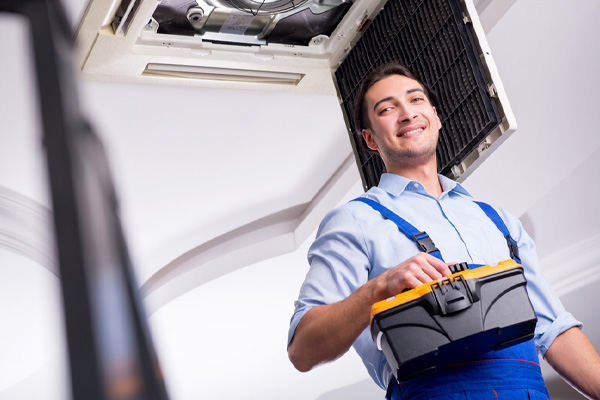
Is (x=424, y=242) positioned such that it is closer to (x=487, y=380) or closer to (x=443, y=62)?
(x=487, y=380)

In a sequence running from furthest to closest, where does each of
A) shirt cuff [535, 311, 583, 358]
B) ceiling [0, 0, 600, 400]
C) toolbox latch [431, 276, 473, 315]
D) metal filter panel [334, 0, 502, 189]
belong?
1. ceiling [0, 0, 600, 400]
2. metal filter panel [334, 0, 502, 189]
3. shirt cuff [535, 311, 583, 358]
4. toolbox latch [431, 276, 473, 315]

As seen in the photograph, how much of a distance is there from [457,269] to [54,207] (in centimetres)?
106

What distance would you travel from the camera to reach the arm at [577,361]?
66.6 inches

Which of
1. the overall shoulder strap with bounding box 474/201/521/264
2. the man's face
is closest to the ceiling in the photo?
the man's face

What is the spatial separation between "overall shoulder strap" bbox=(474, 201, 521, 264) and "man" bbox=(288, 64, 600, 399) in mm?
12

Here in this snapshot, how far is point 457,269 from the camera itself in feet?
4.45

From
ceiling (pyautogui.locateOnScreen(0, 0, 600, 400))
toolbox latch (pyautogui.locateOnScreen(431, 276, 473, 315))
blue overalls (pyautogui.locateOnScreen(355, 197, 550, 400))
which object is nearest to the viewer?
toolbox latch (pyautogui.locateOnScreen(431, 276, 473, 315))

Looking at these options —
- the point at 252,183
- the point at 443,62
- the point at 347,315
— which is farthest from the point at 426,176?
the point at 252,183

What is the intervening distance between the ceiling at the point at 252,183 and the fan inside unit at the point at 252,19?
39cm

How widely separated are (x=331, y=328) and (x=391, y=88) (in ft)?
2.92

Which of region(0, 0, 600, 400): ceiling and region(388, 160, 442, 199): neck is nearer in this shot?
region(388, 160, 442, 199): neck

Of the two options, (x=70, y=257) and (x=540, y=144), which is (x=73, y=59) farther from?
(x=540, y=144)

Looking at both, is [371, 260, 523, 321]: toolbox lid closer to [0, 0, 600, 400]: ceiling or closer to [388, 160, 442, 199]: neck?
[388, 160, 442, 199]: neck

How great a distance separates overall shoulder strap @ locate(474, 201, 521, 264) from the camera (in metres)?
1.79
